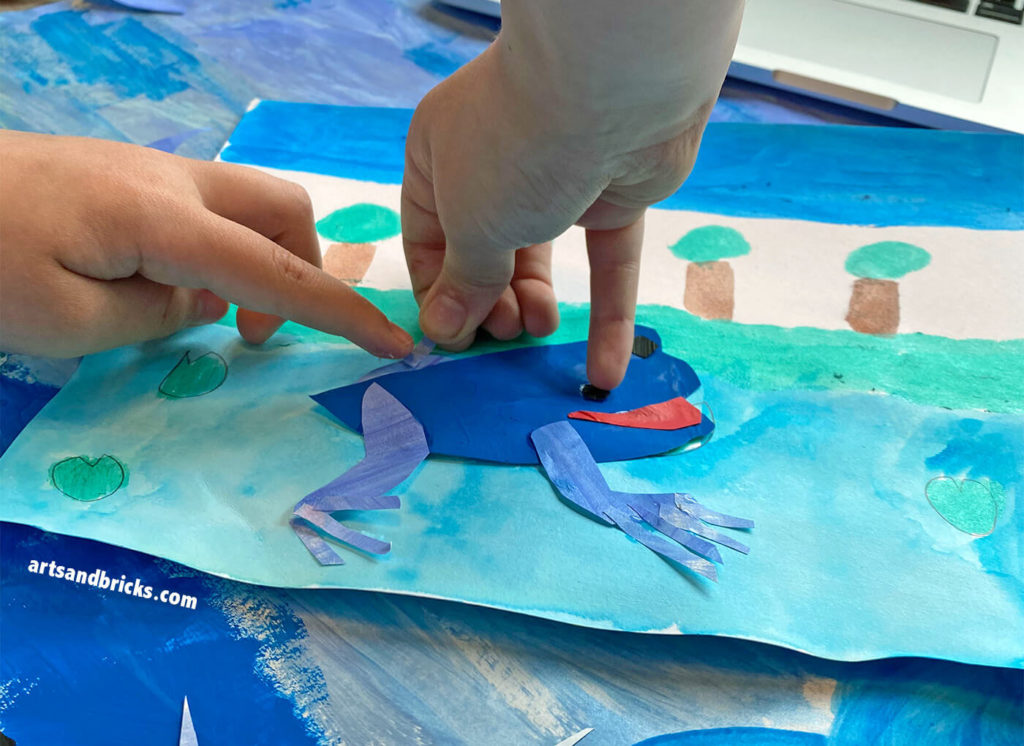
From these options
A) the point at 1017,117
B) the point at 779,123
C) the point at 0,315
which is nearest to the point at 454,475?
the point at 0,315

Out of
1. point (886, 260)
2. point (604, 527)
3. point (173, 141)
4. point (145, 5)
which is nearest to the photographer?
point (604, 527)

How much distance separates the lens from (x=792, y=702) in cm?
50

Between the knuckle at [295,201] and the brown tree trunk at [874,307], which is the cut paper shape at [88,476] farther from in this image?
the brown tree trunk at [874,307]

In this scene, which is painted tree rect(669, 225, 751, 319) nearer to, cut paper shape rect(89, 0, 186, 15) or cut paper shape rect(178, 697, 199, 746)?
cut paper shape rect(178, 697, 199, 746)

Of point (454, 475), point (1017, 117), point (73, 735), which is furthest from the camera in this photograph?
point (1017, 117)

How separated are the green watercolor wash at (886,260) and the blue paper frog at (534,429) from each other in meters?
0.22

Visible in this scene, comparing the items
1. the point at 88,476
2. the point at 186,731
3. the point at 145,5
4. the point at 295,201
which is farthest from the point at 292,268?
the point at 145,5

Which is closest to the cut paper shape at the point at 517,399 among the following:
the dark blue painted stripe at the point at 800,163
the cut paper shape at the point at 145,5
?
the dark blue painted stripe at the point at 800,163

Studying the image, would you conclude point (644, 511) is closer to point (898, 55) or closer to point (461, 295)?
point (461, 295)

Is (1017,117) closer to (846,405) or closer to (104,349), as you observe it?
(846,405)

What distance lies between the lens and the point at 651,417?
63cm

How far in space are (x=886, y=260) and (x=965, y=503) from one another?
0.90 ft

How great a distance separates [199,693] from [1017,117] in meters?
0.95

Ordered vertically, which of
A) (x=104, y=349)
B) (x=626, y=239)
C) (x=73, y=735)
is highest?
(x=626, y=239)
